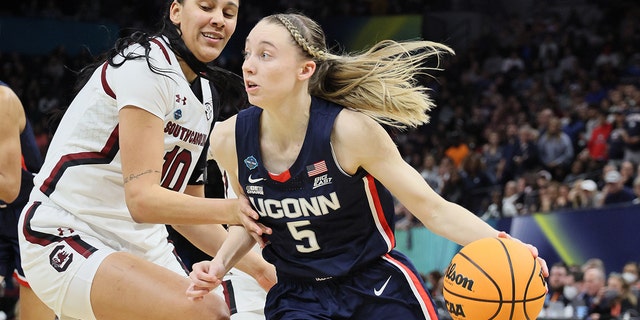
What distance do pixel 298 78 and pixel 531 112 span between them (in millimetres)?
13469

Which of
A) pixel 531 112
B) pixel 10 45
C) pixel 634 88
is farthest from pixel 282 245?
pixel 10 45

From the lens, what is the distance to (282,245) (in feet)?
13.3

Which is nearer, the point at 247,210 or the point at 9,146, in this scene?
the point at 247,210

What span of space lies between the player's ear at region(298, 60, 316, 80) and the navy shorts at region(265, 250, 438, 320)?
855 mm

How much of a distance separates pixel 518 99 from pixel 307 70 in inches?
565

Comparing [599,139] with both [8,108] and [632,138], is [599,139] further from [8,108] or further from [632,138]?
[8,108]

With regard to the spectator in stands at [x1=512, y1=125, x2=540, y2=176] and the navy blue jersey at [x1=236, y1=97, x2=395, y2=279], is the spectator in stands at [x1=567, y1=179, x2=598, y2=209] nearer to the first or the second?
the spectator in stands at [x1=512, y1=125, x2=540, y2=176]

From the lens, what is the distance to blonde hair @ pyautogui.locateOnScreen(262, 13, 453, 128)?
13.4 ft

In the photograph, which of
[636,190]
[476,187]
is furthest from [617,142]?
[476,187]

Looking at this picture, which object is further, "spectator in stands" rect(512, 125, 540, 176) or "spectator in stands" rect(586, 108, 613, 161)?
"spectator in stands" rect(512, 125, 540, 176)

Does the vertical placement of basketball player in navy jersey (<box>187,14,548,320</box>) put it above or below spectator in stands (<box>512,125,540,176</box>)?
above

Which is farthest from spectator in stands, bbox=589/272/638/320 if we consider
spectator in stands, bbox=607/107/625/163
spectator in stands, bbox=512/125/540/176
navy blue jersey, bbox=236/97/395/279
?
navy blue jersey, bbox=236/97/395/279

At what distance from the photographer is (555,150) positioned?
46.8ft

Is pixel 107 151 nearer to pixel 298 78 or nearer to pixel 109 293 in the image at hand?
pixel 109 293
